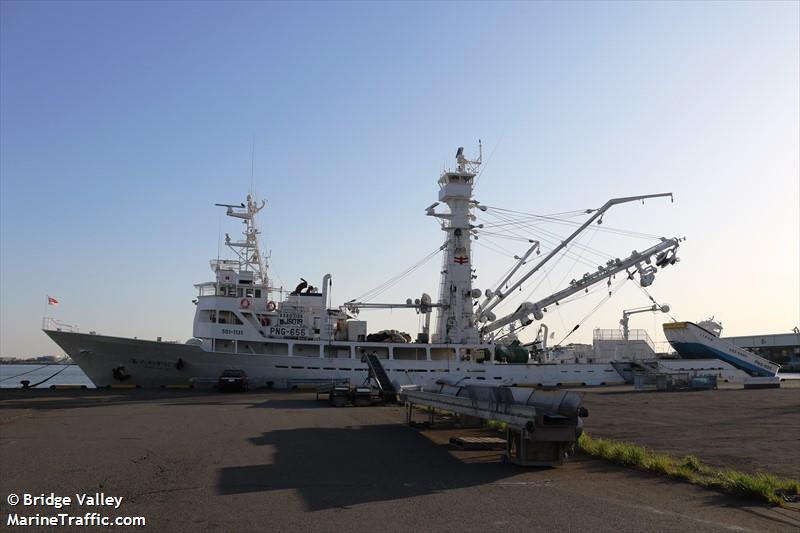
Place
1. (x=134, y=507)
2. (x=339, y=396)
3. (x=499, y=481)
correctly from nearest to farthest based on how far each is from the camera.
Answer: (x=134, y=507)
(x=499, y=481)
(x=339, y=396)

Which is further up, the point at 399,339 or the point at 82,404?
the point at 399,339

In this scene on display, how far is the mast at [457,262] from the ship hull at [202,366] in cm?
263

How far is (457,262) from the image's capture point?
40.9 meters

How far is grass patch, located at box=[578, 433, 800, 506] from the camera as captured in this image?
812 centimetres

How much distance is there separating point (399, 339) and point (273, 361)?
8.30 meters

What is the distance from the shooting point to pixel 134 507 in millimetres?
7406

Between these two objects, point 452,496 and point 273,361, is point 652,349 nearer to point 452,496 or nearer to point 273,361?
point 273,361

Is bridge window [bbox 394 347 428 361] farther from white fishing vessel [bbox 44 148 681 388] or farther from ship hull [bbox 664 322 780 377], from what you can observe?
ship hull [bbox 664 322 780 377]

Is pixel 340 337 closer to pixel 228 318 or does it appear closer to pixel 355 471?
pixel 228 318

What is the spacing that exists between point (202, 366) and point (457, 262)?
16.9 metres

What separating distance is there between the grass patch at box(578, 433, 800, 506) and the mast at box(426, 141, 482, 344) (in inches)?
1102

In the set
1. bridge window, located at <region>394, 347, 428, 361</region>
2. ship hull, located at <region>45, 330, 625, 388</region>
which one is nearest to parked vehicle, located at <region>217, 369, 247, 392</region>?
ship hull, located at <region>45, 330, 625, 388</region>

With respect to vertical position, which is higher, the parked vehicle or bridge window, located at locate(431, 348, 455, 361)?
bridge window, located at locate(431, 348, 455, 361)

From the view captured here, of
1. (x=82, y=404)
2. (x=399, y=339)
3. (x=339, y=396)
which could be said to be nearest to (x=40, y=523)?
(x=339, y=396)
